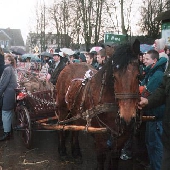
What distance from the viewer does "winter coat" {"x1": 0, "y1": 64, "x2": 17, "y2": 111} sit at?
21.5ft

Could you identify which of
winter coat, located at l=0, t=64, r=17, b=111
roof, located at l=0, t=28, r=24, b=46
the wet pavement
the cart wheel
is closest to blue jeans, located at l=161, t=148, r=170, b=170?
the wet pavement

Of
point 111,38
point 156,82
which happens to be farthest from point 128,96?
point 111,38

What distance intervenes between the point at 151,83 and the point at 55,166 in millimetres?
2546

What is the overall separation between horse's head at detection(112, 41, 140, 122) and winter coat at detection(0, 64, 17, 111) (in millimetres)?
3666

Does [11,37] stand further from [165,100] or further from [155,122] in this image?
[165,100]

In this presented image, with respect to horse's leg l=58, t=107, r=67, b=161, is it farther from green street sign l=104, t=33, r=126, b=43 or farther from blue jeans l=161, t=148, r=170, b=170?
green street sign l=104, t=33, r=126, b=43

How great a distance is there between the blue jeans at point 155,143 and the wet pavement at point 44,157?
0.43 m

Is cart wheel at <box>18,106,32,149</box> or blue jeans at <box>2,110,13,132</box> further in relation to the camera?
blue jeans at <box>2,110,13,132</box>

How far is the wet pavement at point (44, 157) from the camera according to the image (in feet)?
17.3

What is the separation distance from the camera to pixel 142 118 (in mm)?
3793

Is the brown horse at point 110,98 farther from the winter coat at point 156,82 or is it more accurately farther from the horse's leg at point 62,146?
the horse's leg at point 62,146

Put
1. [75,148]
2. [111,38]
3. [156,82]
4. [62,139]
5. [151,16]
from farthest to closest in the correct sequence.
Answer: [151,16] < [111,38] < [62,139] < [75,148] < [156,82]

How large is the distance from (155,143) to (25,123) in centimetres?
327

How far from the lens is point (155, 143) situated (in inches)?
166
